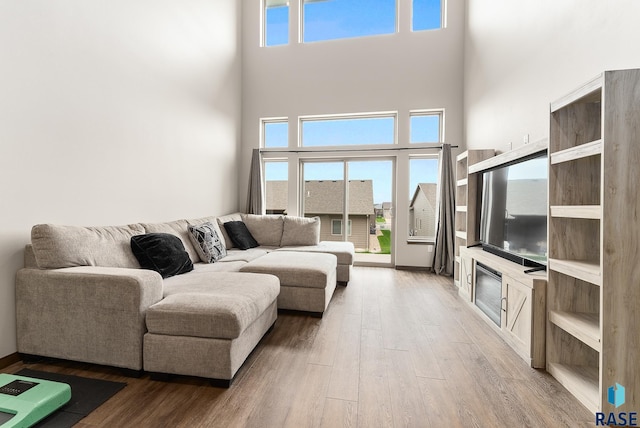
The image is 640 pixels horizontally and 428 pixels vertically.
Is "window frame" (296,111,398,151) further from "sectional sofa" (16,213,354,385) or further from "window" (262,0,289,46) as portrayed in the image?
"sectional sofa" (16,213,354,385)

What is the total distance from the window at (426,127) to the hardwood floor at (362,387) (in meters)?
3.27

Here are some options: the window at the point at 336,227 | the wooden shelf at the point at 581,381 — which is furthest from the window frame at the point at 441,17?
the wooden shelf at the point at 581,381

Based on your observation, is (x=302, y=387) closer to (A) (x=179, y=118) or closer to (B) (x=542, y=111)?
(B) (x=542, y=111)

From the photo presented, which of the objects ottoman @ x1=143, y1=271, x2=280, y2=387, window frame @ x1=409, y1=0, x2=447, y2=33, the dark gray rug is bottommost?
the dark gray rug

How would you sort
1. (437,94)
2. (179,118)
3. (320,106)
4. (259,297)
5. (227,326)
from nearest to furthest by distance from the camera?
(227,326)
(259,297)
(179,118)
(437,94)
(320,106)

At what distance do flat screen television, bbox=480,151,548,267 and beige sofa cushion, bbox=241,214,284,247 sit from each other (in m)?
2.81

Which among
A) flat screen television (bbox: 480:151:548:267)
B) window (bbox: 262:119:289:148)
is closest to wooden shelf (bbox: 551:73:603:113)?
flat screen television (bbox: 480:151:548:267)

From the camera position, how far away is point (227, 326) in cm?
160

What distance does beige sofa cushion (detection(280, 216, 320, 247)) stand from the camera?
432 cm

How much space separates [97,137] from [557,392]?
3809 mm

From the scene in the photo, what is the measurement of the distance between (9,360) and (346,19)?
236 inches

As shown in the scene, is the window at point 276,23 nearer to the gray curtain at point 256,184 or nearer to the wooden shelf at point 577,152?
the gray curtain at point 256,184

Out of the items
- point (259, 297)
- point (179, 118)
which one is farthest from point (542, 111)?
point (179, 118)

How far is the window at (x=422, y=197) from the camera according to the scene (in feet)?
16.0
